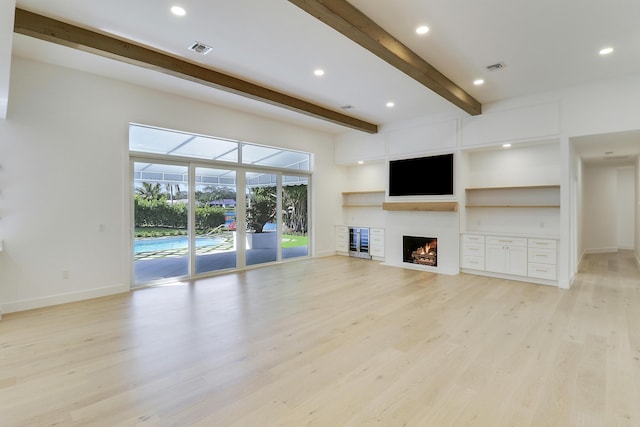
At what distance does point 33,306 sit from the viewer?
4.23 m

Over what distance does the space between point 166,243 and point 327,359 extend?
4.15 metres

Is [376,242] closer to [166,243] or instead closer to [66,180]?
[166,243]

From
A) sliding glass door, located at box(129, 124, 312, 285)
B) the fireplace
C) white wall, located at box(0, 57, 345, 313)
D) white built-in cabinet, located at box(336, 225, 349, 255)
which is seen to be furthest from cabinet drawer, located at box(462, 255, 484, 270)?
white wall, located at box(0, 57, 345, 313)

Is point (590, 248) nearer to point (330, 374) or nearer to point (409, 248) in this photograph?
point (409, 248)

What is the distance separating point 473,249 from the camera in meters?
6.13

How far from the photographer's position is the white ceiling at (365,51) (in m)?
3.05

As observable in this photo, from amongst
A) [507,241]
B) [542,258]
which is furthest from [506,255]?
[542,258]

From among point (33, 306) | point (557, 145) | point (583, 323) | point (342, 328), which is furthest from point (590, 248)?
point (33, 306)

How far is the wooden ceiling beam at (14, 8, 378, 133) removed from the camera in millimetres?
3136

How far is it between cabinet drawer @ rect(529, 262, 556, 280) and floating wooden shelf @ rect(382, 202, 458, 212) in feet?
5.43

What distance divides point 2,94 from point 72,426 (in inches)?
134

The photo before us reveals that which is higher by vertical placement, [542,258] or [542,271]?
[542,258]

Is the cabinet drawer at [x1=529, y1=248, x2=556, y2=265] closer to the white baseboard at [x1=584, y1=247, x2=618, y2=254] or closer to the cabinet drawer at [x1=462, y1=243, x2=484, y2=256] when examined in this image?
the cabinet drawer at [x1=462, y1=243, x2=484, y2=256]

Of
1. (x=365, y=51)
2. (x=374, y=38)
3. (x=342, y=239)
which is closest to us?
(x=374, y=38)
